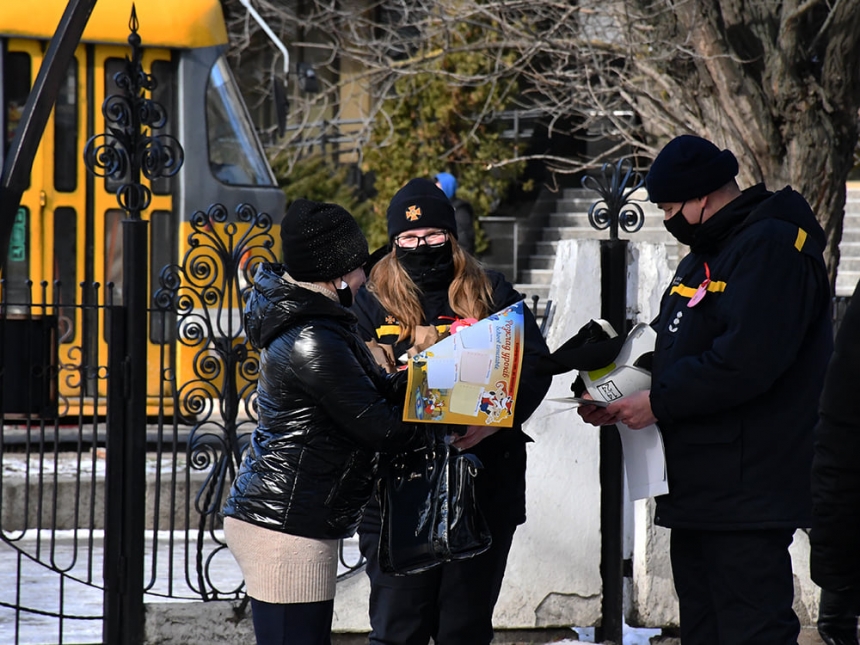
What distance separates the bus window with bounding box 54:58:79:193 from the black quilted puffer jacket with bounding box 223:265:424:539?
584cm

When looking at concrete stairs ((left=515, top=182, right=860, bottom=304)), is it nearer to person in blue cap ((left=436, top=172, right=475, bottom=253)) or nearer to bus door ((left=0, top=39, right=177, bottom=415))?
person in blue cap ((left=436, top=172, right=475, bottom=253))

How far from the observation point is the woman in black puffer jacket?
3350mm

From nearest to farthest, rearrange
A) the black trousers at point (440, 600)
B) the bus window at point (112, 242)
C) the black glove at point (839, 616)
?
the black glove at point (839, 616), the black trousers at point (440, 600), the bus window at point (112, 242)

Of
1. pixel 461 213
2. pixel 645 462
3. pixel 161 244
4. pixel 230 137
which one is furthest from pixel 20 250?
pixel 645 462

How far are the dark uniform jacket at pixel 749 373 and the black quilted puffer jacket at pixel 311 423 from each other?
0.84 meters

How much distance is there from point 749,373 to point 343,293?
1173 millimetres

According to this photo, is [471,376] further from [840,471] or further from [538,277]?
[538,277]

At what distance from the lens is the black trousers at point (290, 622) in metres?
3.41

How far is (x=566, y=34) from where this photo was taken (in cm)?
1005

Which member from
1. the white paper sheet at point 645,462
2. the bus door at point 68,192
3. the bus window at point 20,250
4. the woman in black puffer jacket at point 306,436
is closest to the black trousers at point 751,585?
the white paper sheet at point 645,462

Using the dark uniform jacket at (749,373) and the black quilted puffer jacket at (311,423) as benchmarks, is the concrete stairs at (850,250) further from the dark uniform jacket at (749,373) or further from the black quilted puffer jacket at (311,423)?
the black quilted puffer jacket at (311,423)

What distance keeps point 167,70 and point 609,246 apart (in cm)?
504

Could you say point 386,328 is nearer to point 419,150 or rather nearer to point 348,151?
point 419,150

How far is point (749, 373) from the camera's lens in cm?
347
